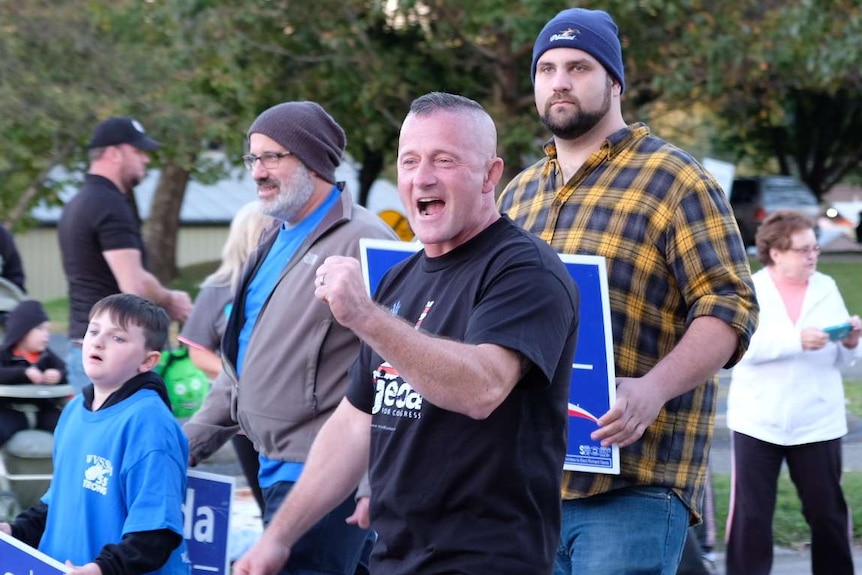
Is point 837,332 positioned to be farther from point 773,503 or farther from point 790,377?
point 773,503

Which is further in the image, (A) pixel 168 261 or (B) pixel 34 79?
(A) pixel 168 261

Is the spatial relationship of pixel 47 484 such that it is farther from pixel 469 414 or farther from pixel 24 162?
pixel 24 162

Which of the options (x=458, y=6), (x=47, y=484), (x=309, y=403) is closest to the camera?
(x=309, y=403)

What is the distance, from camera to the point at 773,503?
6.28 meters

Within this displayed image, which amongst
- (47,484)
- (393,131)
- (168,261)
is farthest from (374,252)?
(168,261)

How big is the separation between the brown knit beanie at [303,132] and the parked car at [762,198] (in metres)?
28.6

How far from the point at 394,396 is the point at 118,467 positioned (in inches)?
49.1

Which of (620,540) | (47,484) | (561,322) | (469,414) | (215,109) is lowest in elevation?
(47,484)

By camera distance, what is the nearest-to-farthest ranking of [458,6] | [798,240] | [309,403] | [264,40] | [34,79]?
[309,403], [798,240], [34,79], [458,6], [264,40]

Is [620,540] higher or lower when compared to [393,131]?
lower

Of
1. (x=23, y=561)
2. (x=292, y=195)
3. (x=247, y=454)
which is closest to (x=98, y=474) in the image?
(x=23, y=561)

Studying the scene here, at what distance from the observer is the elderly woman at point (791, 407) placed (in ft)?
→ 20.0

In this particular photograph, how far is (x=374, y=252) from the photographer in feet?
11.7

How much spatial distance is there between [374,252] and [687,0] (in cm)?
1344
